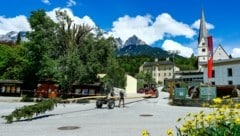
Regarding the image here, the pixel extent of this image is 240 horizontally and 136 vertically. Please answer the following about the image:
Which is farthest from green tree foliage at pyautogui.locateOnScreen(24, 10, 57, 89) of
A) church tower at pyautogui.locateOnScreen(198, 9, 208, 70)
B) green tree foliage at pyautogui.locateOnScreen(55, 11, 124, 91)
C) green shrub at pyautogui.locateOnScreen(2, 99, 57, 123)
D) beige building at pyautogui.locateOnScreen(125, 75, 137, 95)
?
church tower at pyautogui.locateOnScreen(198, 9, 208, 70)

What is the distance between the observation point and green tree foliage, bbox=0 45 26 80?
6047cm

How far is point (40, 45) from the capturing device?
51.8 meters

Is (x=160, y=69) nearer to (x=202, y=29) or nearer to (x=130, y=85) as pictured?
(x=202, y=29)

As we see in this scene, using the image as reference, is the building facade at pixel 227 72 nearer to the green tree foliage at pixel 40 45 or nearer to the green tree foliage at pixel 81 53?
the green tree foliage at pixel 81 53

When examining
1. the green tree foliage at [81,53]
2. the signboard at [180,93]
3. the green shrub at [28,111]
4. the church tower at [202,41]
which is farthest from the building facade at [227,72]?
the church tower at [202,41]

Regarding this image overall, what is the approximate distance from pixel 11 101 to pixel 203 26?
4294 inches

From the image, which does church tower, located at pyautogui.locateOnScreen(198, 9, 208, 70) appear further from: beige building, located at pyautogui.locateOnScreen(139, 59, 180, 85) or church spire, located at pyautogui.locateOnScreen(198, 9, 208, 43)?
beige building, located at pyautogui.locateOnScreen(139, 59, 180, 85)

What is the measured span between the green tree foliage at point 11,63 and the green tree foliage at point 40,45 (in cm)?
464

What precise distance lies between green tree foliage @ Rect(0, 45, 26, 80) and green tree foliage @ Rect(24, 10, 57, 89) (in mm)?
4642

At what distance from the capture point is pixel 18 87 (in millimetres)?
53750

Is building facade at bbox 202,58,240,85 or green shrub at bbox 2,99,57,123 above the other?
building facade at bbox 202,58,240,85

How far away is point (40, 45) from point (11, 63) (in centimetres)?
1602

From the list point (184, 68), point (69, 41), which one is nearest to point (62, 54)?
point (69, 41)

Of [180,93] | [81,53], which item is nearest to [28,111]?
[180,93]
